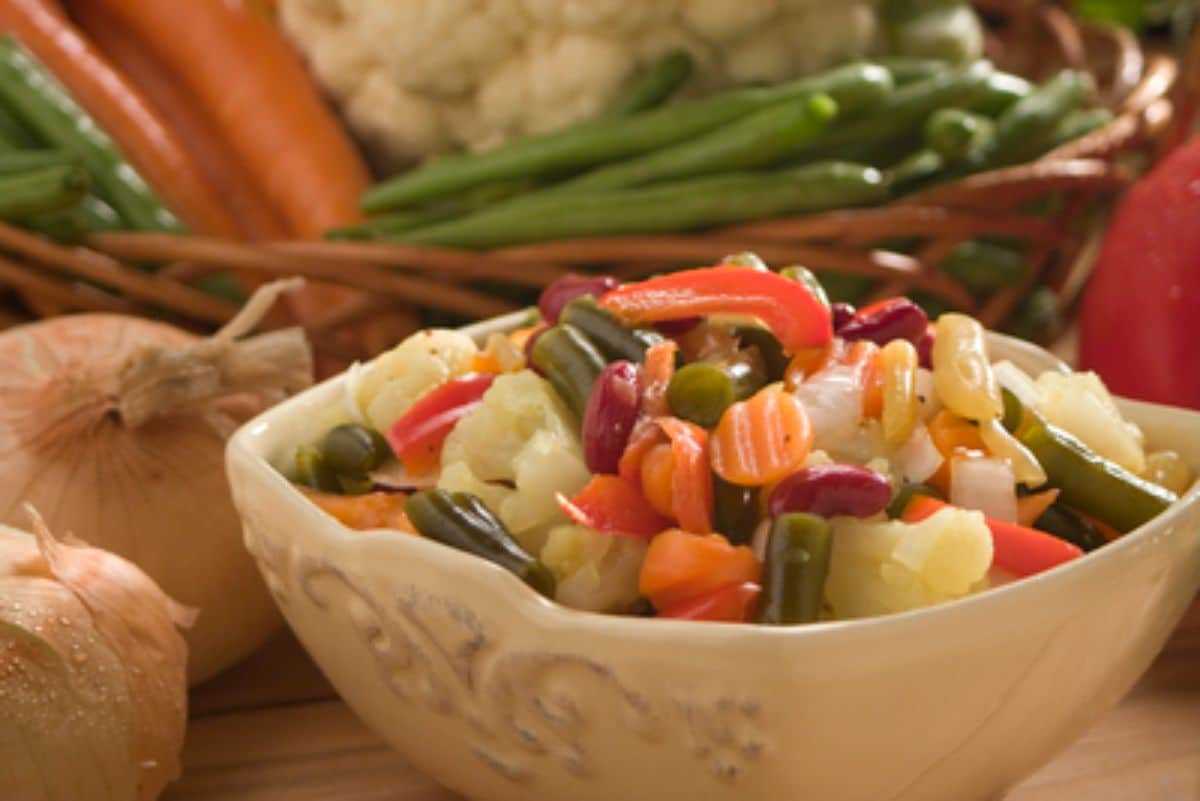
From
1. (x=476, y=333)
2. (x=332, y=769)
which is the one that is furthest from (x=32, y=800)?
(x=476, y=333)

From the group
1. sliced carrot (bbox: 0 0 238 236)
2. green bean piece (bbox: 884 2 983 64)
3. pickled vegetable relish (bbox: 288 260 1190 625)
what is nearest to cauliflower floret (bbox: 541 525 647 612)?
pickled vegetable relish (bbox: 288 260 1190 625)

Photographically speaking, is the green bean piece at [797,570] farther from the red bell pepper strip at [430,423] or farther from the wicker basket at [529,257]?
the wicker basket at [529,257]

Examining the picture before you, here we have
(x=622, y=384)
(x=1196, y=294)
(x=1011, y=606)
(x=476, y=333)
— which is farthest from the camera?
(x=1196, y=294)

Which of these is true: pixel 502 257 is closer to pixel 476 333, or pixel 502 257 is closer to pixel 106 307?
pixel 476 333

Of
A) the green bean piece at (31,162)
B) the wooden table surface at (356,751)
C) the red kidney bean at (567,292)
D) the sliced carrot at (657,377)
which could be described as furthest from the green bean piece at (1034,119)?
the green bean piece at (31,162)

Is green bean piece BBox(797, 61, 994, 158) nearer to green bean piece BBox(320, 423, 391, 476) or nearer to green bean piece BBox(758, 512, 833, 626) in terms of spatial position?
green bean piece BBox(320, 423, 391, 476)
